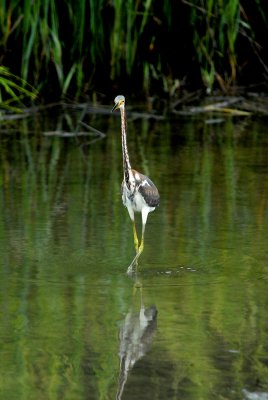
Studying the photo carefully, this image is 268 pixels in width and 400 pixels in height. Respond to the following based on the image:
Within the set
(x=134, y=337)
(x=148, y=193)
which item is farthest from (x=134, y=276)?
(x=134, y=337)

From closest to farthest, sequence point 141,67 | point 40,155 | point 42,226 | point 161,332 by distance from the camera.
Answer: point 161,332 → point 42,226 → point 40,155 → point 141,67

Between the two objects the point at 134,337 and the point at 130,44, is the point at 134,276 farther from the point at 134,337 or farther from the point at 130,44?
the point at 130,44

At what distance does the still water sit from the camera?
430 centimetres

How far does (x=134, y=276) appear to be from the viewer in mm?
5910

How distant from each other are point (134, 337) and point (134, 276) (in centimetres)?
106

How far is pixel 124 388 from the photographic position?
414 centimetres

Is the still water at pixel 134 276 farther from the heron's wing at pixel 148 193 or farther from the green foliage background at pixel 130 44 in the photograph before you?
the green foliage background at pixel 130 44

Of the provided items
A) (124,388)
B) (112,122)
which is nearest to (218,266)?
(124,388)

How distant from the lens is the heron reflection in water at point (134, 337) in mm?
4375

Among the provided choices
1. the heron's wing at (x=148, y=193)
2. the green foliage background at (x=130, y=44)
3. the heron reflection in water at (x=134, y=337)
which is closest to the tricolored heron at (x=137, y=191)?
the heron's wing at (x=148, y=193)

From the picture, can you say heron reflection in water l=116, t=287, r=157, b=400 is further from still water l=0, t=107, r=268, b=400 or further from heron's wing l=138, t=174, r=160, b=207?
heron's wing l=138, t=174, r=160, b=207

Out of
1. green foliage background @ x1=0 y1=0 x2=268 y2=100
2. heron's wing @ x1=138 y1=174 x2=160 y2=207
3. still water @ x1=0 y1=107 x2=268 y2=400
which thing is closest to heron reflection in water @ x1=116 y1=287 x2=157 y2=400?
still water @ x1=0 y1=107 x2=268 y2=400

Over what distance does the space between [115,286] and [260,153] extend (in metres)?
4.19

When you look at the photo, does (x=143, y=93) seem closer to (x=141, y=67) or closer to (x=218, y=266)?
(x=141, y=67)
